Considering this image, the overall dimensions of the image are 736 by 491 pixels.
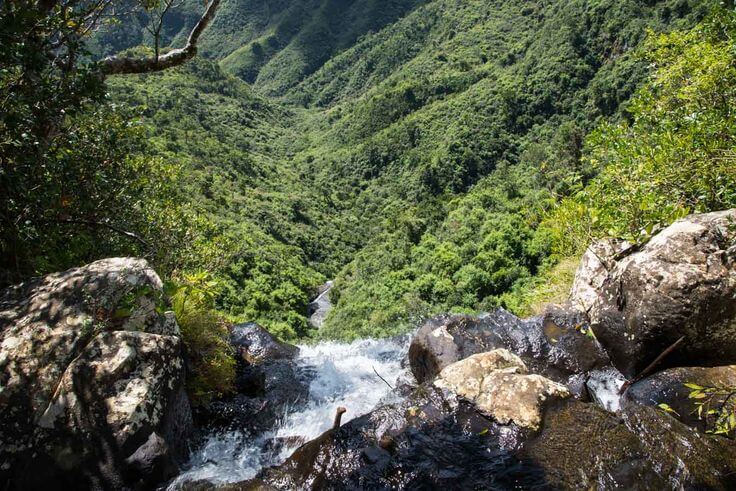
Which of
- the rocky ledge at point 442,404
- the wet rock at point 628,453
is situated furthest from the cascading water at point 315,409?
the wet rock at point 628,453

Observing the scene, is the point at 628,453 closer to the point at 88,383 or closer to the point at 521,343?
the point at 521,343

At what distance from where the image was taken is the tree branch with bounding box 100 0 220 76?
7.24 metres

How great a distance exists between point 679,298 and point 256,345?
10237 mm

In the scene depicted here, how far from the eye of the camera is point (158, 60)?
7848 millimetres

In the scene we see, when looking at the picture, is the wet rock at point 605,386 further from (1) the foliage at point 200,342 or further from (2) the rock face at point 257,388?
(1) the foliage at point 200,342

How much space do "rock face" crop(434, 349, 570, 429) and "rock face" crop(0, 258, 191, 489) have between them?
14.0 feet

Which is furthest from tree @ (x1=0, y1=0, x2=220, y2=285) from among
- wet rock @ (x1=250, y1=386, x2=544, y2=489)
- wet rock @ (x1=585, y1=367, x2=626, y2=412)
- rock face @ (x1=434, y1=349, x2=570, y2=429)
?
wet rock @ (x1=585, y1=367, x2=626, y2=412)

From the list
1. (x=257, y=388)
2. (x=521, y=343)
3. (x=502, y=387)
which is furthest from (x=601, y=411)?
(x=257, y=388)

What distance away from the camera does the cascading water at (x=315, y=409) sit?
6.74 meters

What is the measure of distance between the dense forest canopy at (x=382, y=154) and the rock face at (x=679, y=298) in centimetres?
63

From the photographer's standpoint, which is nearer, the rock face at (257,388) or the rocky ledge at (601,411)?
the rocky ledge at (601,411)

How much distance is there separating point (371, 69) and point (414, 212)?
116625mm

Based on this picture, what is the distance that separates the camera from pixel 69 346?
18.6 ft

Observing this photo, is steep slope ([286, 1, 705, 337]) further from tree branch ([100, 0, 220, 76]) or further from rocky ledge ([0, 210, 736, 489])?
tree branch ([100, 0, 220, 76])
